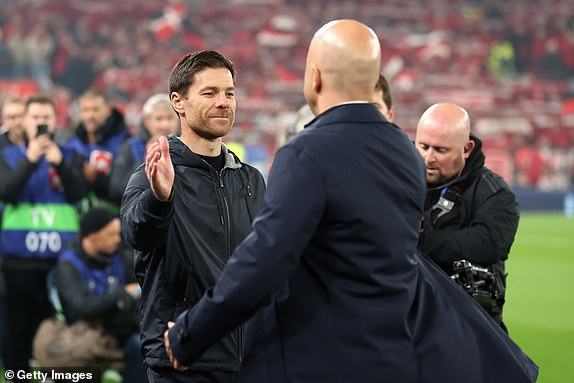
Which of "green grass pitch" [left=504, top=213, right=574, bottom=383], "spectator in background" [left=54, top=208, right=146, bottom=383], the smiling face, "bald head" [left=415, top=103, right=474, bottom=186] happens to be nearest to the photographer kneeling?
"spectator in background" [left=54, top=208, right=146, bottom=383]

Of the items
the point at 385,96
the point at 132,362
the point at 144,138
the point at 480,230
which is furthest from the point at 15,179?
the point at 480,230

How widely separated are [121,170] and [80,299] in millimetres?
1226

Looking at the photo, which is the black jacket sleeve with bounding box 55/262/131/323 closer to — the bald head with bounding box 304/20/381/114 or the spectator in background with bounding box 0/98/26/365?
the spectator in background with bounding box 0/98/26/365

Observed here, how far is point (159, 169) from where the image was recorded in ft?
10.6

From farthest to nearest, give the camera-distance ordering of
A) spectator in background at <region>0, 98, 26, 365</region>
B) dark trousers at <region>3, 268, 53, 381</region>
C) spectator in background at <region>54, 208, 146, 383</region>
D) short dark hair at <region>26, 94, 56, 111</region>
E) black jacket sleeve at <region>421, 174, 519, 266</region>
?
spectator in background at <region>0, 98, 26, 365</region> → short dark hair at <region>26, 94, 56, 111</region> → dark trousers at <region>3, 268, 53, 381</region> → spectator in background at <region>54, 208, 146, 383</region> → black jacket sleeve at <region>421, 174, 519, 266</region>

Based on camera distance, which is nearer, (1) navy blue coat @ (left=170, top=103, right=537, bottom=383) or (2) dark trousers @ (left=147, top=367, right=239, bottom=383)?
(1) navy blue coat @ (left=170, top=103, right=537, bottom=383)

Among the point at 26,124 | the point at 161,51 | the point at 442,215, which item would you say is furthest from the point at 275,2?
the point at 442,215

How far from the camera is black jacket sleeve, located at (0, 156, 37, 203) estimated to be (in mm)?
6844

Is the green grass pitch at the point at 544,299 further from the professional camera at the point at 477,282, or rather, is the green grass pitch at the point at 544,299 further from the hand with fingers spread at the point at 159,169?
the hand with fingers spread at the point at 159,169

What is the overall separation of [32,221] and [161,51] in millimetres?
21283

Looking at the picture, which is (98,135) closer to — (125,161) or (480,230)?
(125,161)

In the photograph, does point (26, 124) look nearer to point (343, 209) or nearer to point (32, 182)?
point (32, 182)

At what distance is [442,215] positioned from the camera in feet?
14.6

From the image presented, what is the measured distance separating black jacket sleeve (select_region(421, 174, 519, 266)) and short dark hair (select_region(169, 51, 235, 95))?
127 cm
